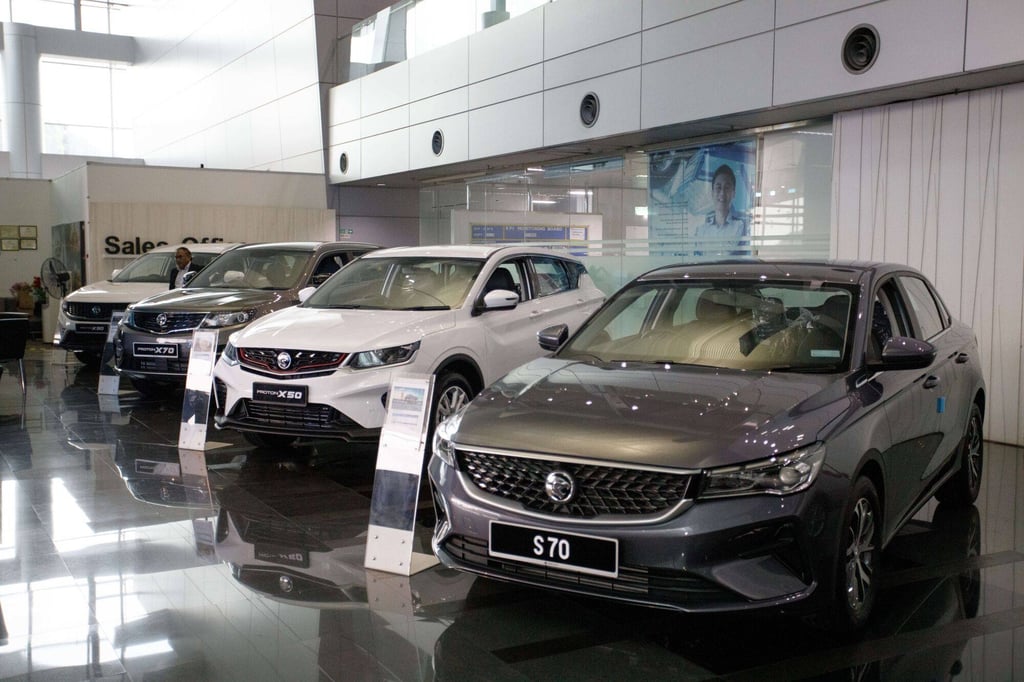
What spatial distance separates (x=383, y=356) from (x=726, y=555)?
3.63 metres

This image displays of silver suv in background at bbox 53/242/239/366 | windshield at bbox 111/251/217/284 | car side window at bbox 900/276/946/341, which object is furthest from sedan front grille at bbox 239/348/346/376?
windshield at bbox 111/251/217/284

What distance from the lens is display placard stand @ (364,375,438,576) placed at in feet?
15.9

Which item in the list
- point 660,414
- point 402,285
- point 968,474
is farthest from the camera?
point 402,285

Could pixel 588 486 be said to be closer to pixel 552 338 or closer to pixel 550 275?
pixel 552 338

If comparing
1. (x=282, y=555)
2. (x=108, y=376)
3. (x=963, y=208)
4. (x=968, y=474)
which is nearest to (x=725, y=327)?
(x=968, y=474)

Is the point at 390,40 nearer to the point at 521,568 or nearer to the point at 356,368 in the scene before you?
the point at 356,368

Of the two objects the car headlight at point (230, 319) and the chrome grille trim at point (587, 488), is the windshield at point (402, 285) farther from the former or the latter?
the chrome grille trim at point (587, 488)

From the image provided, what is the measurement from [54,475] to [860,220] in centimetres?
753

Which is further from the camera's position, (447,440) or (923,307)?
(923,307)

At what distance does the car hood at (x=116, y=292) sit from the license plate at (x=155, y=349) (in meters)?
2.94

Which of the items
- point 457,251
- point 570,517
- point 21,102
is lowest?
point 570,517

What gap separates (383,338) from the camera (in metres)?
6.62

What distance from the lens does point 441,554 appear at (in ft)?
13.1

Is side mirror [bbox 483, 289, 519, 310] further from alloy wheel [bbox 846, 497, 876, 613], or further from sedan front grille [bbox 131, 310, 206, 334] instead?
alloy wheel [bbox 846, 497, 876, 613]
